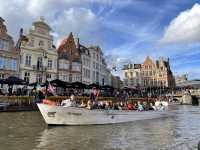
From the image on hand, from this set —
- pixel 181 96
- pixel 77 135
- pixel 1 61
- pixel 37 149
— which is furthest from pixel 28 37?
pixel 181 96

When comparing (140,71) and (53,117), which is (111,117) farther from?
(140,71)

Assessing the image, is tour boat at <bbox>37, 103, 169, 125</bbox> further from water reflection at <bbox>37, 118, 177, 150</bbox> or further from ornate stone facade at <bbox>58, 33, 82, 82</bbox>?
ornate stone facade at <bbox>58, 33, 82, 82</bbox>

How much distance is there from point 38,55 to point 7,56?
6602 mm

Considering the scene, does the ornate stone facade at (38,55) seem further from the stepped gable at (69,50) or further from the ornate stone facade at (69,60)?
the stepped gable at (69,50)

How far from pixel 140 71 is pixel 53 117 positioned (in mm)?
102253

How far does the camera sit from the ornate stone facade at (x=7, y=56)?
45.6 meters

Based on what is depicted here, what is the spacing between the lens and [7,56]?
151 ft

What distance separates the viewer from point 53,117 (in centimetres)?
2028

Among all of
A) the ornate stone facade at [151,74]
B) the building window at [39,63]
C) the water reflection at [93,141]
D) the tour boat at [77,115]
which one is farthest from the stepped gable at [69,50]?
the ornate stone facade at [151,74]

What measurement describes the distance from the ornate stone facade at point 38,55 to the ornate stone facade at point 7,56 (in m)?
1.35

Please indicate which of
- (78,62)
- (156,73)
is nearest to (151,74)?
(156,73)

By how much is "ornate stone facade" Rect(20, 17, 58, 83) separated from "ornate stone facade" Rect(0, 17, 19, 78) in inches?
53.3

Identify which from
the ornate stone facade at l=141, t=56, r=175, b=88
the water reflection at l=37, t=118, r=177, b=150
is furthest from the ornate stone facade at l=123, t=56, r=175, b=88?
the water reflection at l=37, t=118, r=177, b=150

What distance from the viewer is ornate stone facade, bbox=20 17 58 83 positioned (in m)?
49.2
